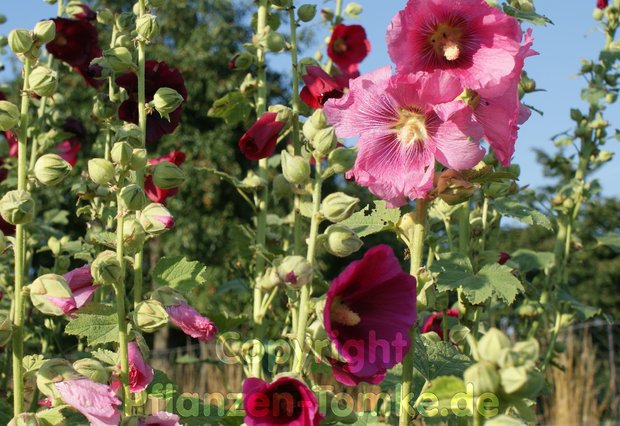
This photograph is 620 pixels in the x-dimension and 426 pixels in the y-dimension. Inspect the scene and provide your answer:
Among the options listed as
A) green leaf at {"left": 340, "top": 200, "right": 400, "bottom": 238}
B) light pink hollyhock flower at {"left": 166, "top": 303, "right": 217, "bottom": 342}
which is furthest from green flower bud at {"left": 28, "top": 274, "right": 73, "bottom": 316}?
green leaf at {"left": 340, "top": 200, "right": 400, "bottom": 238}

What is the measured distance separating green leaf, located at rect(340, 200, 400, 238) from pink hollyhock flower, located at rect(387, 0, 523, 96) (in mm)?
206

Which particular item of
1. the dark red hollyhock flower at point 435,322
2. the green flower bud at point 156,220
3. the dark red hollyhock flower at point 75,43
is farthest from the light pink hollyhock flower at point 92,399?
the dark red hollyhock flower at point 75,43

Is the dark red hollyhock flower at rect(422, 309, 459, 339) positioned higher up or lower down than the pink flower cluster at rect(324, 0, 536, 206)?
lower down

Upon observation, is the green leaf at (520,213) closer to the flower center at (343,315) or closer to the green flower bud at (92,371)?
the flower center at (343,315)

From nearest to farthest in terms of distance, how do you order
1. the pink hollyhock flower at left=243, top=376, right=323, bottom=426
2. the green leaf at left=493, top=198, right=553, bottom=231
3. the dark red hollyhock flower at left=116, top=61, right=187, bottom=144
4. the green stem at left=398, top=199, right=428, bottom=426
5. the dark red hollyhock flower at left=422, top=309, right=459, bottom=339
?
1. the pink hollyhock flower at left=243, top=376, right=323, bottom=426
2. the green stem at left=398, top=199, right=428, bottom=426
3. the dark red hollyhock flower at left=116, top=61, right=187, bottom=144
4. the green leaf at left=493, top=198, right=553, bottom=231
5. the dark red hollyhock flower at left=422, top=309, right=459, bottom=339

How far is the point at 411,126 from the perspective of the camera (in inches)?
43.1

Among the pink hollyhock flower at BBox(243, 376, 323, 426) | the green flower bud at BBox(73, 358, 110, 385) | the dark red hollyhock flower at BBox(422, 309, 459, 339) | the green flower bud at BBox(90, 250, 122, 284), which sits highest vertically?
the green flower bud at BBox(90, 250, 122, 284)

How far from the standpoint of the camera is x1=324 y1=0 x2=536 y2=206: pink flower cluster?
1016mm

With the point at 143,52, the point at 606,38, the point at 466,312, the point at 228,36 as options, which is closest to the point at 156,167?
the point at 143,52

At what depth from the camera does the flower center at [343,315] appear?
104 cm

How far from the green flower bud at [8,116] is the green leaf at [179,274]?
323mm

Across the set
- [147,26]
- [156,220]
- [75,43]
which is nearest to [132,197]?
[156,220]

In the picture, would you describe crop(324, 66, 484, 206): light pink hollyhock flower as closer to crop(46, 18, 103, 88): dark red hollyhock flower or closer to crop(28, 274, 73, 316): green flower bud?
crop(28, 274, 73, 316): green flower bud

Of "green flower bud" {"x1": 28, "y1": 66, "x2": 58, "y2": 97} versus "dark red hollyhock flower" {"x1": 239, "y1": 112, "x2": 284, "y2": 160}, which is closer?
"green flower bud" {"x1": 28, "y1": 66, "x2": 58, "y2": 97}
